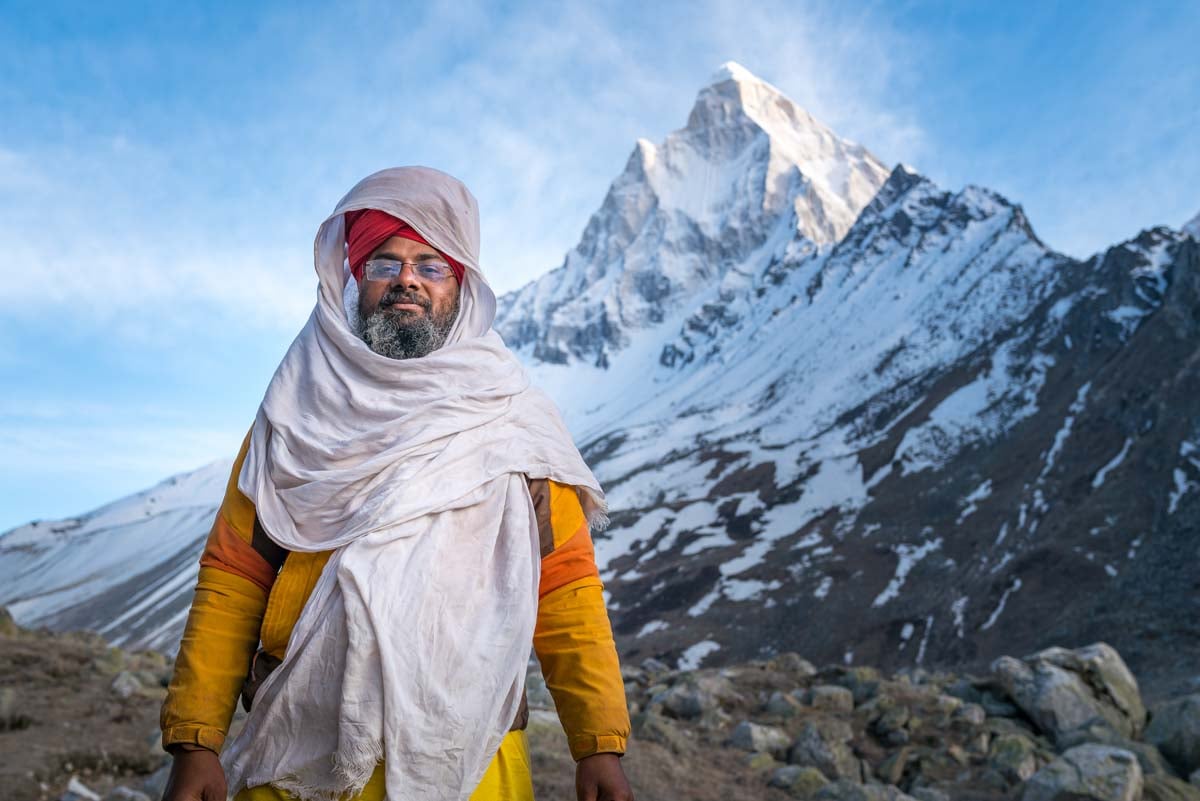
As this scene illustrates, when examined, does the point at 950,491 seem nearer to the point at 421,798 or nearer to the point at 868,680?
the point at 868,680

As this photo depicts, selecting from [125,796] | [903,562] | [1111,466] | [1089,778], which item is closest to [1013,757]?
[1089,778]

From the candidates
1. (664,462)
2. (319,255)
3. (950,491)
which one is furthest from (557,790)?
(664,462)

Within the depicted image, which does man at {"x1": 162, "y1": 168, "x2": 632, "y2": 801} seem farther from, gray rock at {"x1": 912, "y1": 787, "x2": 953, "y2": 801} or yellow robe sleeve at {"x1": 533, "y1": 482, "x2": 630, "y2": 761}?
gray rock at {"x1": 912, "y1": 787, "x2": 953, "y2": 801}

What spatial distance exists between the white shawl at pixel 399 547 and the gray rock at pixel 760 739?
25.5 ft

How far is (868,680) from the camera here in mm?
12352

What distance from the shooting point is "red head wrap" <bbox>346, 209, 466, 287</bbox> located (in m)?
2.79

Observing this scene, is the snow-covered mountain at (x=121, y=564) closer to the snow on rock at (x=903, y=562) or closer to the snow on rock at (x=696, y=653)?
the snow on rock at (x=696, y=653)

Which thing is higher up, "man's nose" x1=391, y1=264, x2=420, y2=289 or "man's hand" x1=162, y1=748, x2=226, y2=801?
"man's nose" x1=391, y1=264, x2=420, y2=289

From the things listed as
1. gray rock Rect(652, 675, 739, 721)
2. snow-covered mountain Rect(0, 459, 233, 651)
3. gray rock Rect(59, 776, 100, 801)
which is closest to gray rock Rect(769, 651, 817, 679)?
gray rock Rect(652, 675, 739, 721)

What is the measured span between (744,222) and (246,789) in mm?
203673

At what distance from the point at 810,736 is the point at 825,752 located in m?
0.30

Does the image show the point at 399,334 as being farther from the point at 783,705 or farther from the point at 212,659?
the point at 783,705

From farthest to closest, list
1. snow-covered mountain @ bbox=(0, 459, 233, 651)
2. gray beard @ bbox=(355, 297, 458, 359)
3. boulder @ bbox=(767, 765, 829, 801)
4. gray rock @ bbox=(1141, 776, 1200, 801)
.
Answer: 1. snow-covered mountain @ bbox=(0, 459, 233, 651)
2. boulder @ bbox=(767, 765, 829, 801)
3. gray rock @ bbox=(1141, 776, 1200, 801)
4. gray beard @ bbox=(355, 297, 458, 359)

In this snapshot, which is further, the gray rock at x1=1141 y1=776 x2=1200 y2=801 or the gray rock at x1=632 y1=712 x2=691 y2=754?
the gray rock at x1=632 y1=712 x2=691 y2=754
